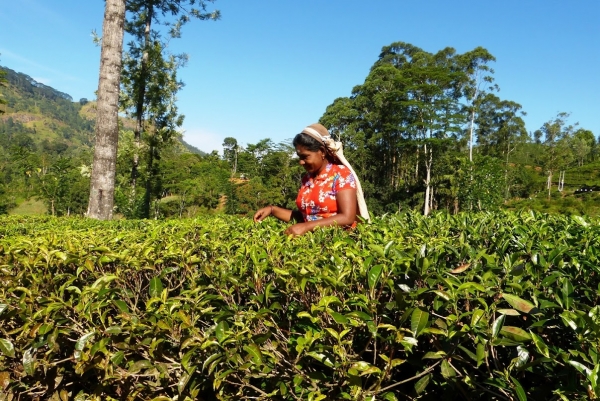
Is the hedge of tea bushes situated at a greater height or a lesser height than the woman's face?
lesser

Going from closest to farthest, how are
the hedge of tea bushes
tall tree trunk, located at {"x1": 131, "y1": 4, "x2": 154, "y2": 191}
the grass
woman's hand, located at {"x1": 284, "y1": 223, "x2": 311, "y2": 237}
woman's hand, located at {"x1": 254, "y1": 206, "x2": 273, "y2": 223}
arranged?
the hedge of tea bushes
woman's hand, located at {"x1": 284, "y1": 223, "x2": 311, "y2": 237}
woman's hand, located at {"x1": 254, "y1": 206, "x2": 273, "y2": 223}
tall tree trunk, located at {"x1": 131, "y1": 4, "x2": 154, "y2": 191}
the grass

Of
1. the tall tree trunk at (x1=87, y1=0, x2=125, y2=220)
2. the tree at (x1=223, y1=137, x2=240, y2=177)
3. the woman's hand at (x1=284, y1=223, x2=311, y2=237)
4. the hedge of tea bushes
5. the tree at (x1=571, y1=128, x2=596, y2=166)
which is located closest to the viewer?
the hedge of tea bushes

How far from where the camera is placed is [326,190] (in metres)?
2.94

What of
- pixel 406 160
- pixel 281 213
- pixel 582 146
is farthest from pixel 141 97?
pixel 582 146

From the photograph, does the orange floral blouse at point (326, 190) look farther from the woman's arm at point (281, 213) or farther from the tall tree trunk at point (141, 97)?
the tall tree trunk at point (141, 97)

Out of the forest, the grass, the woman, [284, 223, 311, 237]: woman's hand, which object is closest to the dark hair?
the woman

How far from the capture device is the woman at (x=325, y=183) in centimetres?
277

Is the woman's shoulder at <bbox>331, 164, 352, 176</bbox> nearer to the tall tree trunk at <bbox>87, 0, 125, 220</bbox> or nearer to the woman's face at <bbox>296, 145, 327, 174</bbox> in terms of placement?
the woman's face at <bbox>296, 145, 327, 174</bbox>

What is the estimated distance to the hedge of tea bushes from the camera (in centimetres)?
117

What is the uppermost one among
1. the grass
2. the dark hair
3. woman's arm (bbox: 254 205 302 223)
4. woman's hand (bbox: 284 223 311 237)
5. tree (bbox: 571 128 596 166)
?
tree (bbox: 571 128 596 166)

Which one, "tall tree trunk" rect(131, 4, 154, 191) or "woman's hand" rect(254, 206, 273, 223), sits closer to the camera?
"woman's hand" rect(254, 206, 273, 223)

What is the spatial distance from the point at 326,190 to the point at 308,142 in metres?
0.38

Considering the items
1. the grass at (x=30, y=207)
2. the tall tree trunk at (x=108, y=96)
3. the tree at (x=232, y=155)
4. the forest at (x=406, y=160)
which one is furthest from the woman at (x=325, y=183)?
the tree at (x=232, y=155)

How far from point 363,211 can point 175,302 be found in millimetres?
1836
